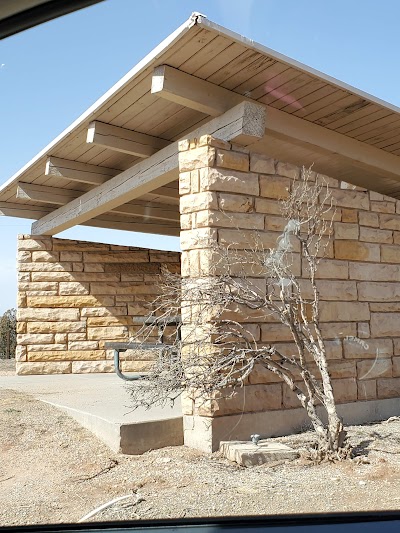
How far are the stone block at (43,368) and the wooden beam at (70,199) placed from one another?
2573 millimetres

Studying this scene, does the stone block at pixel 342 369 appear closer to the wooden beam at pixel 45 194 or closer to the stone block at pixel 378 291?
the stone block at pixel 378 291

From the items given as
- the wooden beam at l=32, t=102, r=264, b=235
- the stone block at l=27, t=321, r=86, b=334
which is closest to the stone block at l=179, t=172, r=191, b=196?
the wooden beam at l=32, t=102, r=264, b=235

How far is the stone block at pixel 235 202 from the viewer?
4.61 metres

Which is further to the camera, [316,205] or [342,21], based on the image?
[316,205]

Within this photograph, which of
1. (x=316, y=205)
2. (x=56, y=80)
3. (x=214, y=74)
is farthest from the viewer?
(x=316, y=205)

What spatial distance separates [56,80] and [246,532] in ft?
4.67

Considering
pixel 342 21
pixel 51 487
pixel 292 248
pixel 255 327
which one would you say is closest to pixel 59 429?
pixel 51 487

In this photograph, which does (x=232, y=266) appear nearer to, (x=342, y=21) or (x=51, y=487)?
(x=51, y=487)

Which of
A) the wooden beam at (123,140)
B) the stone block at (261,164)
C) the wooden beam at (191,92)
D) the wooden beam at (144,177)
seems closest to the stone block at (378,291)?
the stone block at (261,164)

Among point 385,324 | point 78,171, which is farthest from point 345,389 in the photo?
point 78,171

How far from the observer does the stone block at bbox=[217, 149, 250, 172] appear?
4637mm

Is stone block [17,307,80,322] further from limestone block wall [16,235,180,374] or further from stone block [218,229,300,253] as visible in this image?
stone block [218,229,300,253]

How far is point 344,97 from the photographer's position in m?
4.88

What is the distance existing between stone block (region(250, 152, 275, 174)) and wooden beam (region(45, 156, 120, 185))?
2.76 meters
